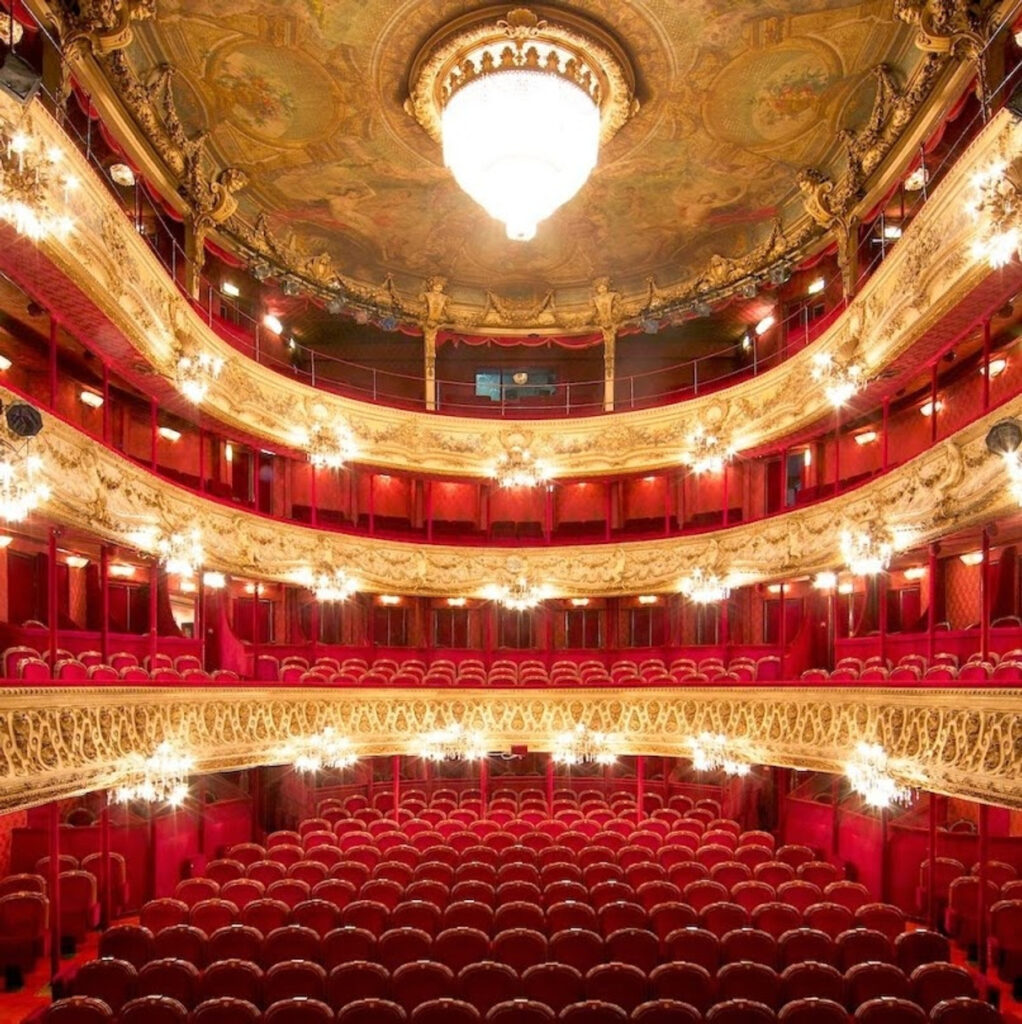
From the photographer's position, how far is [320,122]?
58.4 ft

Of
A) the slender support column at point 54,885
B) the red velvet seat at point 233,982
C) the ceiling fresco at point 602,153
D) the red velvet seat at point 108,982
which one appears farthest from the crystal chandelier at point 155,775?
the ceiling fresco at point 602,153

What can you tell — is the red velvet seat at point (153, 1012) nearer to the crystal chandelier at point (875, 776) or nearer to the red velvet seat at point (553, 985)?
the red velvet seat at point (553, 985)

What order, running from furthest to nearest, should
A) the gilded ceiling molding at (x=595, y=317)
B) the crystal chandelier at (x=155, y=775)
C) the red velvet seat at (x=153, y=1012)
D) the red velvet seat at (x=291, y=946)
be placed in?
the crystal chandelier at (x=155, y=775) → the gilded ceiling molding at (x=595, y=317) → the red velvet seat at (x=291, y=946) → the red velvet seat at (x=153, y=1012)

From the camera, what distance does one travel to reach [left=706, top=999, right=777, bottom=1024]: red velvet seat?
27.1ft

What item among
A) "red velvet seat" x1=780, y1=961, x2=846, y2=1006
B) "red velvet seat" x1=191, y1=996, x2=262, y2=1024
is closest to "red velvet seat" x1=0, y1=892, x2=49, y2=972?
"red velvet seat" x1=191, y1=996, x2=262, y2=1024

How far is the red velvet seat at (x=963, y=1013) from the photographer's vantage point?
26.8 ft

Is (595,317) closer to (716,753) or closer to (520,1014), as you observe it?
(716,753)

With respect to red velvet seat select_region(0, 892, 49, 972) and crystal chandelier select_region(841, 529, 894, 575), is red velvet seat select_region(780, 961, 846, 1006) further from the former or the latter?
red velvet seat select_region(0, 892, 49, 972)

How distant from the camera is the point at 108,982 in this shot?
9.25 meters

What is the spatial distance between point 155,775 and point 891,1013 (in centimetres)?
1023

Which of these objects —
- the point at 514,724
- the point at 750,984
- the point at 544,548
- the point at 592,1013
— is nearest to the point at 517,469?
the point at 544,548

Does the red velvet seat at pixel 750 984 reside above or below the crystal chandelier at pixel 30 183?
below

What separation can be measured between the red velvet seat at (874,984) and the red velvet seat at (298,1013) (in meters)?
5.25

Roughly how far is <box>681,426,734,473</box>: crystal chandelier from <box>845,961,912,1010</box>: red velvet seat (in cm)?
1245
